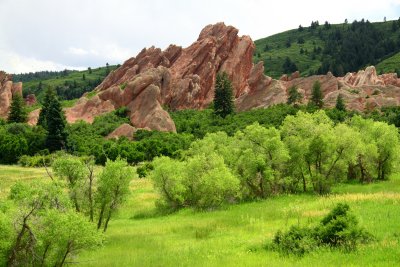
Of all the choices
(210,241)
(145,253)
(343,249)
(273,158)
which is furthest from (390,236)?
(273,158)

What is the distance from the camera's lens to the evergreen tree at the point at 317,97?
357ft

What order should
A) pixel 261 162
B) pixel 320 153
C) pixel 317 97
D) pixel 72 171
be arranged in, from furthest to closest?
pixel 317 97
pixel 320 153
pixel 261 162
pixel 72 171

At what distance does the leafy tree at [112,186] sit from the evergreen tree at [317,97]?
87.4 metres

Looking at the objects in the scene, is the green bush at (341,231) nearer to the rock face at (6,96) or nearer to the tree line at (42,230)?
the tree line at (42,230)

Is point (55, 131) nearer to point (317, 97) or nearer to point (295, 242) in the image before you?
point (317, 97)

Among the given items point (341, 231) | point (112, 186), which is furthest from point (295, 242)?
point (112, 186)

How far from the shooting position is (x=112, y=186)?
1141 inches

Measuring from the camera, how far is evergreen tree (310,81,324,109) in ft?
357

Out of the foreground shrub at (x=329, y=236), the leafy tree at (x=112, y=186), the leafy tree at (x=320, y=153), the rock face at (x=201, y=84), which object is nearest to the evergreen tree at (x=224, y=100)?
the rock face at (x=201, y=84)

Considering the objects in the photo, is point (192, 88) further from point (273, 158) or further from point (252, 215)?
point (252, 215)

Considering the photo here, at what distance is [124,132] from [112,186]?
78714mm

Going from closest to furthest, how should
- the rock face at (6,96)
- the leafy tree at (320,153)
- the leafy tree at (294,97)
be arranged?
the leafy tree at (320,153), the leafy tree at (294,97), the rock face at (6,96)

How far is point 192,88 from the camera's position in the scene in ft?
438

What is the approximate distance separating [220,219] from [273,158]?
11673 mm
